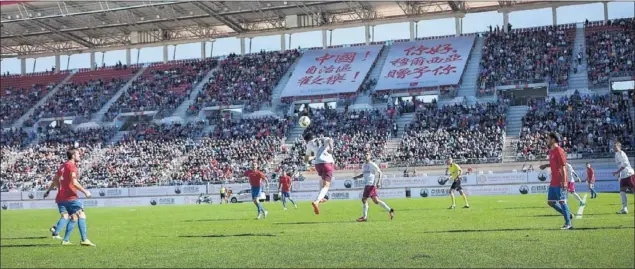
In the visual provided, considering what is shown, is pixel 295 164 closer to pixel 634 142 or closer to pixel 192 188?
pixel 192 188

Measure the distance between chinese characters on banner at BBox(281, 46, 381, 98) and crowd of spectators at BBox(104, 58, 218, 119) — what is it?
10.5 meters

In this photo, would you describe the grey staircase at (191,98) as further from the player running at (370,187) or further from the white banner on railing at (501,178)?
the player running at (370,187)

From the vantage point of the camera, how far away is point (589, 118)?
160 ft

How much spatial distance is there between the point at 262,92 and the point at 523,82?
874 inches

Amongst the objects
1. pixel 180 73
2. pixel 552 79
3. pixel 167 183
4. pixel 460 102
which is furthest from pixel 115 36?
pixel 552 79

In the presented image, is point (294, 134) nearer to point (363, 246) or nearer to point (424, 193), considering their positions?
point (424, 193)

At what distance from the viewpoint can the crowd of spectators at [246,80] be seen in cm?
6488

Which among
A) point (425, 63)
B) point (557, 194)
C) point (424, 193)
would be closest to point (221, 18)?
point (425, 63)

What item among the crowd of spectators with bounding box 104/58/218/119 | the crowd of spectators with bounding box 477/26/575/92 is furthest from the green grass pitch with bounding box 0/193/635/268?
the crowd of spectators with bounding box 104/58/218/119

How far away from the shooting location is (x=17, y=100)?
75.1 metres

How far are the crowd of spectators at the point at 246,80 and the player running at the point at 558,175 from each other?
4905cm

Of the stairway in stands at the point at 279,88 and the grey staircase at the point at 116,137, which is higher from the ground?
the stairway in stands at the point at 279,88

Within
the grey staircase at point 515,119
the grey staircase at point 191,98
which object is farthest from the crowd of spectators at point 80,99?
the grey staircase at point 515,119

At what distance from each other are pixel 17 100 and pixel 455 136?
46828 mm
